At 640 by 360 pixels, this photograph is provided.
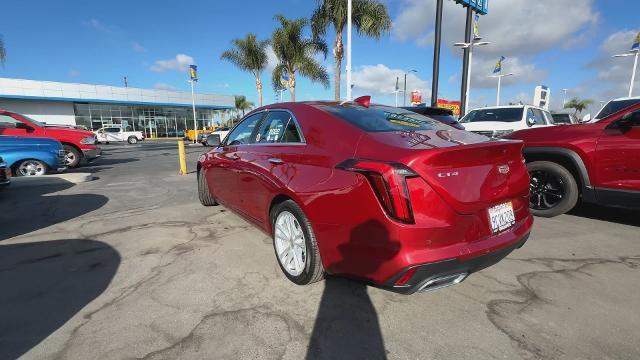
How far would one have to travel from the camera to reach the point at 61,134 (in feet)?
36.3

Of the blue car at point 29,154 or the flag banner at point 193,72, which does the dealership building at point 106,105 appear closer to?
the flag banner at point 193,72

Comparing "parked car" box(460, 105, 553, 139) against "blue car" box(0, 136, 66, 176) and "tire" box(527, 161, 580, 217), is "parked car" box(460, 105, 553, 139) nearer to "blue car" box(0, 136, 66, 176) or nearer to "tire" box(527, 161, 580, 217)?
"tire" box(527, 161, 580, 217)

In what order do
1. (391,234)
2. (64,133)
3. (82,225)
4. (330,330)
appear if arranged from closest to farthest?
(391,234) < (330,330) < (82,225) < (64,133)

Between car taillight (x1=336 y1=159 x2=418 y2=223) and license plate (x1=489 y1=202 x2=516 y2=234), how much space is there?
707 millimetres

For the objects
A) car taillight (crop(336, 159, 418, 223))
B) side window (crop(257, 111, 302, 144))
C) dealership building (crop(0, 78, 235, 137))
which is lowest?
car taillight (crop(336, 159, 418, 223))

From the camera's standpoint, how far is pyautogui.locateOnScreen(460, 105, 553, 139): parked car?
9.74 metres

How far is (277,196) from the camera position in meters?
3.11

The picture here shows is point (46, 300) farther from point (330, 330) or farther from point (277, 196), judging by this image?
point (330, 330)

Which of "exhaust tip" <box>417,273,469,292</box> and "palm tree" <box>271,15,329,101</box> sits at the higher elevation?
"palm tree" <box>271,15,329,101</box>

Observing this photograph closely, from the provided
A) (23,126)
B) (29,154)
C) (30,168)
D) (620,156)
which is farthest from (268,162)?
(23,126)

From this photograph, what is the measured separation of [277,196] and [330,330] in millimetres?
1204

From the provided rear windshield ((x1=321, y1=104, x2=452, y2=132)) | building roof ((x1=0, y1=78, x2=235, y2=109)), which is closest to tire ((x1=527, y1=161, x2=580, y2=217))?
rear windshield ((x1=321, y1=104, x2=452, y2=132))

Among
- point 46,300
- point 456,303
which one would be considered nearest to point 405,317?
point 456,303

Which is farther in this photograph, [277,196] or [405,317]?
[277,196]
